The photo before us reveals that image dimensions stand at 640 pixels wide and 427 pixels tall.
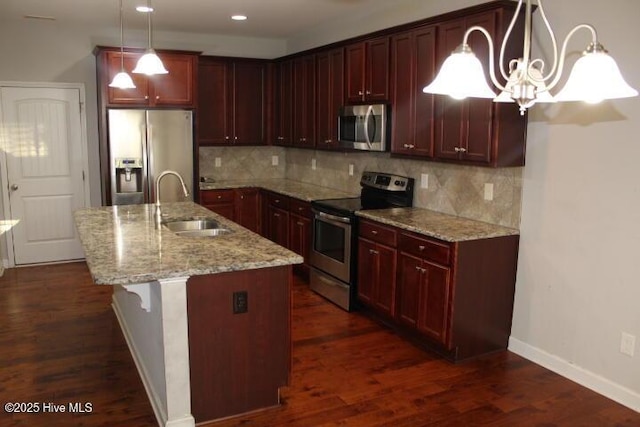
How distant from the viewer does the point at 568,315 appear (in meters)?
3.50

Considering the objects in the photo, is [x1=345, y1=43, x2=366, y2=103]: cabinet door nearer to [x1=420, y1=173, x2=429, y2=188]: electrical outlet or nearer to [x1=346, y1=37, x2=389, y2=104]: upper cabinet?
[x1=346, y1=37, x2=389, y2=104]: upper cabinet

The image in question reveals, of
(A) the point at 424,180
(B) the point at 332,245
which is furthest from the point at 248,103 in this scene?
(A) the point at 424,180

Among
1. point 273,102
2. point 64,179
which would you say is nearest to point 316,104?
point 273,102

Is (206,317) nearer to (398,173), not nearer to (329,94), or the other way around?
(398,173)

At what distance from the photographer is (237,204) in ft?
20.9

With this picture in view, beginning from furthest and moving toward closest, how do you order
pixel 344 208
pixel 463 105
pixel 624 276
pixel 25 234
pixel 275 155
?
pixel 275 155 → pixel 25 234 → pixel 344 208 → pixel 463 105 → pixel 624 276

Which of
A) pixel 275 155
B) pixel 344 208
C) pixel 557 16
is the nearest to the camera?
pixel 557 16

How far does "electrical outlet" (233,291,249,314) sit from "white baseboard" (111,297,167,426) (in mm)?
650

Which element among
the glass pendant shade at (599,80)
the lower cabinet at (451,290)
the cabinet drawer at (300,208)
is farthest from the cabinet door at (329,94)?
the glass pendant shade at (599,80)

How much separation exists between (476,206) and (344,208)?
3.69 feet

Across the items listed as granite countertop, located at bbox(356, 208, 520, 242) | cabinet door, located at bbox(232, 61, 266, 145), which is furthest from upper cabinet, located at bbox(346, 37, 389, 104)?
cabinet door, located at bbox(232, 61, 266, 145)

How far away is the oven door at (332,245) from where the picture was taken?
15.1 ft

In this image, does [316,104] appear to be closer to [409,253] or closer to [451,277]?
[409,253]

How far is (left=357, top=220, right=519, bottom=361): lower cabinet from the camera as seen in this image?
3596 millimetres
